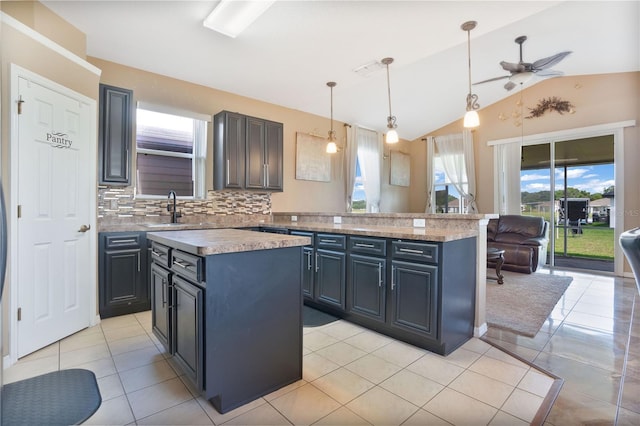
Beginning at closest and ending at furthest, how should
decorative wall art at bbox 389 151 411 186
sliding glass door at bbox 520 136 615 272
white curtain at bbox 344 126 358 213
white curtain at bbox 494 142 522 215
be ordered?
sliding glass door at bbox 520 136 615 272, white curtain at bbox 344 126 358 213, white curtain at bbox 494 142 522 215, decorative wall art at bbox 389 151 411 186

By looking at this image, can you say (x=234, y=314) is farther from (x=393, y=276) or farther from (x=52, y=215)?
(x=52, y=215)

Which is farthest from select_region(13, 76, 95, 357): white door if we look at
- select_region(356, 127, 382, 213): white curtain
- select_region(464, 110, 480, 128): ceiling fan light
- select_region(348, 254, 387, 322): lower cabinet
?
select_region(356, 127, 382, 213): white curtain

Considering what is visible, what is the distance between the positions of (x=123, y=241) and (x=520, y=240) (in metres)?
6.14

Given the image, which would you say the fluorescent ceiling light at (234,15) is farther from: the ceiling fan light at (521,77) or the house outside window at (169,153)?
the ceiling fan light at (521,77)

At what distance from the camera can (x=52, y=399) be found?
6.36ft

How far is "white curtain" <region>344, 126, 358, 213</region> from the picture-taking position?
20.4 feet

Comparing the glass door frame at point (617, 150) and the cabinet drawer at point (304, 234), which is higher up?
the glass door frame at point (617, 150)

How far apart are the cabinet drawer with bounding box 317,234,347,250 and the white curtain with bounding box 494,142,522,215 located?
5.03 metres

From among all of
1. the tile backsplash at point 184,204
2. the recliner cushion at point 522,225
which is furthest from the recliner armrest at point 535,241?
the tile backsplash at point 184,204

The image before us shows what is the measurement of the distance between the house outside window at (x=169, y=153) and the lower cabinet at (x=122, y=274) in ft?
2.88

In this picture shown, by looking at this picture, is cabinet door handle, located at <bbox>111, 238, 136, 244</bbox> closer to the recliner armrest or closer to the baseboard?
the baseboard

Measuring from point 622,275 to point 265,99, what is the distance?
6390 mm

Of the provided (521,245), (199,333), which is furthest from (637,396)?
(521,245)

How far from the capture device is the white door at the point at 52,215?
2.49 metres
